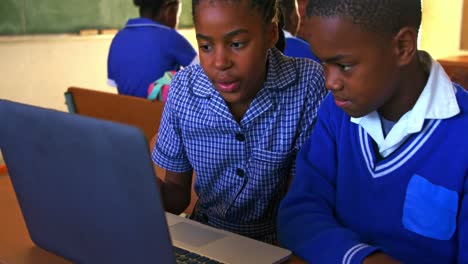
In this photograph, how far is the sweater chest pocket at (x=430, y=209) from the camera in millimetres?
947

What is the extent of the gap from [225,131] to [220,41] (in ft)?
0.78

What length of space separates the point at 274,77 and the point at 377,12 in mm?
415

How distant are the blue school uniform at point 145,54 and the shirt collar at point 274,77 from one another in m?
1.64

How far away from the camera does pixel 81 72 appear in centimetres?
461

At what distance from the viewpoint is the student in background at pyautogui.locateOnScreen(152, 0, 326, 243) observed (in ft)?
3.90

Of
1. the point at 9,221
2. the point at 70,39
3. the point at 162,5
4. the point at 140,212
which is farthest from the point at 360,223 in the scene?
the point at 70,39

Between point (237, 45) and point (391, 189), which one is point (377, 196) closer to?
point (391, 189)

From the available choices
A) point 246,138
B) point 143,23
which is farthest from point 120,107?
point 246,138

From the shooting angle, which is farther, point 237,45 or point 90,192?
point 237,45

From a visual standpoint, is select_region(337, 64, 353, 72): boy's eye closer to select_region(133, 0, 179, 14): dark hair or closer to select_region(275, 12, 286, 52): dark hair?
select_region(275, 12, 286, 52): dark hair

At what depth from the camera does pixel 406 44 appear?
3.09 feet

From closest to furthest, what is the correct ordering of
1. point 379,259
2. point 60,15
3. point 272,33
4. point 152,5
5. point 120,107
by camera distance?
point 379,259 < point 272,33 < point 120,107 < point 152,5 < point 60,15

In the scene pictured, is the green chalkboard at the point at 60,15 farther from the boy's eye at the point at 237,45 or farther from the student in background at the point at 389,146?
the student in background at the point at 389,146

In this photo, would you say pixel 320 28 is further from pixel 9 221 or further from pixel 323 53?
pixel 9 221
